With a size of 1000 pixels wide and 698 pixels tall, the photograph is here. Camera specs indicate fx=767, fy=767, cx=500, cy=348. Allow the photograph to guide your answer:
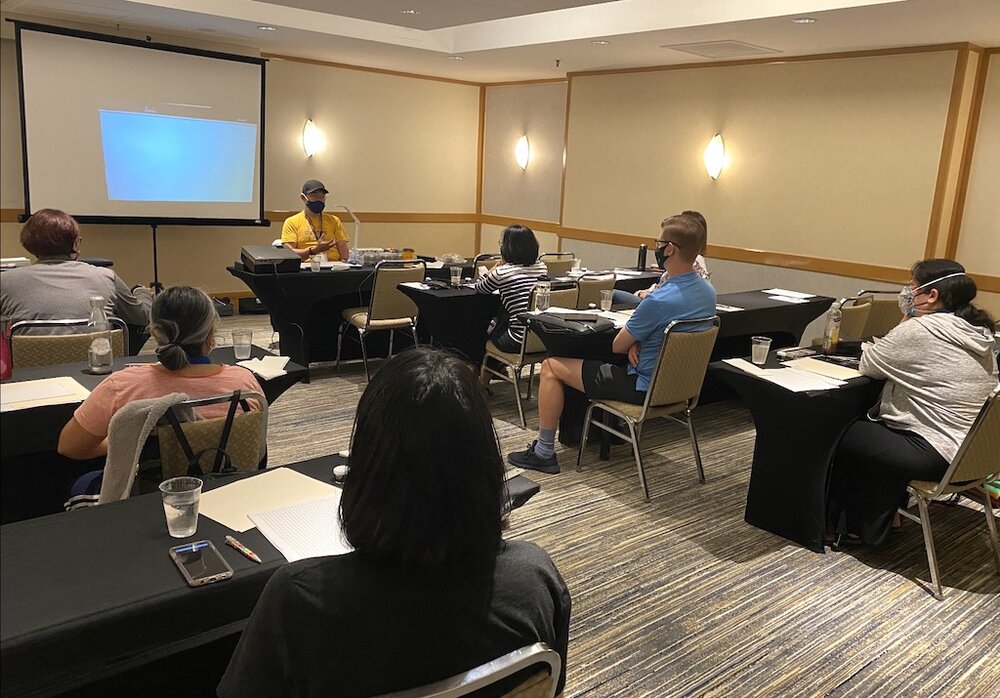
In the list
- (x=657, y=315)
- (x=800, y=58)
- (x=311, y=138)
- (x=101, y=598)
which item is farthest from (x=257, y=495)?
(x=311, y=138)

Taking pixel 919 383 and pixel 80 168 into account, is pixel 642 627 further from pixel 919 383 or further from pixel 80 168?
pixel 80 168

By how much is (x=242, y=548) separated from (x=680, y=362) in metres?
2.41

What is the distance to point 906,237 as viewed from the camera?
5664mm

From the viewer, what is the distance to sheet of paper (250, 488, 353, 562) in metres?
1.54

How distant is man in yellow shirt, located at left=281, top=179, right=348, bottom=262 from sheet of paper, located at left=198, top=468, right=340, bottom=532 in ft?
14.1

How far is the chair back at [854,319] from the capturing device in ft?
14.4

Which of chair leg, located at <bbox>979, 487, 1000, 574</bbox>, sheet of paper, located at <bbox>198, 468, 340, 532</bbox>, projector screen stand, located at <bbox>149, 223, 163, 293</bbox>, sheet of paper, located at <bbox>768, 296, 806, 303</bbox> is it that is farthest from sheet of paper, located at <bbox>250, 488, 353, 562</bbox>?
projector screen stand, located at <bbox>149, 223, 163, 293</bbox>

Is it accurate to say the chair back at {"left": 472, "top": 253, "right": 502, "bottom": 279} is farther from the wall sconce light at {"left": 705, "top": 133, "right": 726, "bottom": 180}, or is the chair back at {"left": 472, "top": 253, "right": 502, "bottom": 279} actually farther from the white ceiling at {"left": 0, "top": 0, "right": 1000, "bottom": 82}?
the wall sconce light at {"left": 705, "top": 133, "right": 726, "bottom": 180}

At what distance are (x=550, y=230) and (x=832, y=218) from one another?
331cm

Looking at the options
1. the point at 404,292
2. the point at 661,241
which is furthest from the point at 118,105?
the point at 661,241

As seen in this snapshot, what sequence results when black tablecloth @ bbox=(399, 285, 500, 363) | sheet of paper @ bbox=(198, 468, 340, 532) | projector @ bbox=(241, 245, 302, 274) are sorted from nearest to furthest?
1. sheet of paper @ bbox=(198, 468, 340, 532)
2. black tablecloth @ bbox=(399, 285, 500, 363)
3. projector @ bbox=(241, 245, 302, 274)

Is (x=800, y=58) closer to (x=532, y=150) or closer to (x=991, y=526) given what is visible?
(x=532, y=150)

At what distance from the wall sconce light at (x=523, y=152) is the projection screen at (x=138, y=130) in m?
2.92

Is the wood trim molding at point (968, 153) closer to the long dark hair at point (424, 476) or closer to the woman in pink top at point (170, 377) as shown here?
the woman in pink top at point (170, 377)
